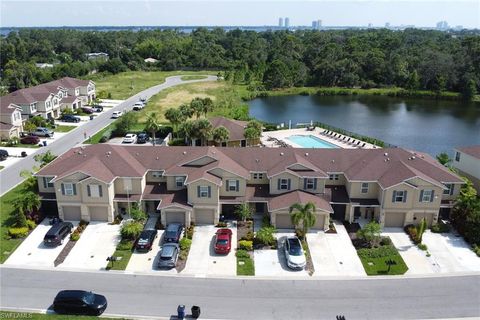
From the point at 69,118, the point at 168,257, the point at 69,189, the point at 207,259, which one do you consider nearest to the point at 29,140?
the point at 69,118

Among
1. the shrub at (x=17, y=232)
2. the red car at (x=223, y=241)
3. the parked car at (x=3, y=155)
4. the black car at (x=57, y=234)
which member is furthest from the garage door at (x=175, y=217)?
the parked car at (x=3, y=155)

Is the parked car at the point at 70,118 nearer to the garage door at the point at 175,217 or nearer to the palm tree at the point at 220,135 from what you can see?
the palm tree at the point at 220,135

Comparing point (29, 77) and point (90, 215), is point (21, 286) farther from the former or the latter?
point (29, 77)

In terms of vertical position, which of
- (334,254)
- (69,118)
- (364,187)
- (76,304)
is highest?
(364,187)

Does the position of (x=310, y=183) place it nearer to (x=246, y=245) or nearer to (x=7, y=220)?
(x=246, y=245)

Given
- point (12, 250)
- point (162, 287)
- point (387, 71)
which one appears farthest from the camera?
point (387, 71)

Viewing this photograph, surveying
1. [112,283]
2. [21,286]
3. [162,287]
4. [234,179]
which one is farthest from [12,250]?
[234,179]
